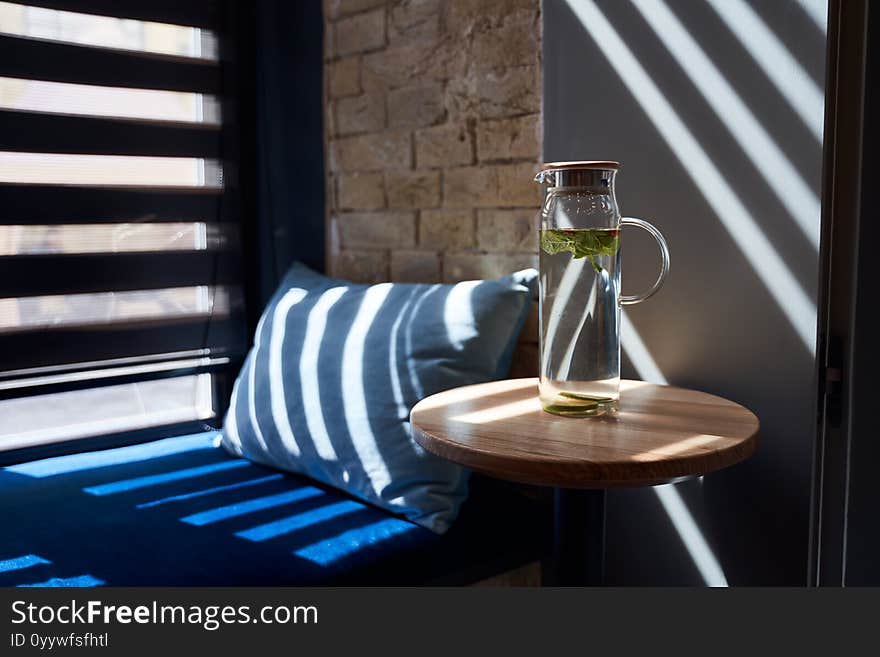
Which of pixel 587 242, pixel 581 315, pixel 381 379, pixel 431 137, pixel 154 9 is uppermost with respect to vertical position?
pixel 154 9

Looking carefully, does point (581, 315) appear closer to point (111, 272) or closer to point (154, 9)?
point (111, 272)

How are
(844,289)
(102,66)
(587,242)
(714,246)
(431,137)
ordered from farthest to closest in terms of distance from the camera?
(102,66) < (431,137) < (714,246) < (587,242) < (844,289)

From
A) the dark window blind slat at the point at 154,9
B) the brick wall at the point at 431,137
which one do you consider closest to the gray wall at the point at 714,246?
the brick wall at the point at 431,137

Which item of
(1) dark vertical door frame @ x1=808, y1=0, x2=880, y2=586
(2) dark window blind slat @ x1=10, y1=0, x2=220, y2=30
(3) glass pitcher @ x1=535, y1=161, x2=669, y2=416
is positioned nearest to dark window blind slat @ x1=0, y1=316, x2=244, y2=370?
(2) dark window blind slat @ x1=10, y1=0, x2=220, y2=30

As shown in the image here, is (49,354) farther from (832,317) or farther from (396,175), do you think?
(832,317)

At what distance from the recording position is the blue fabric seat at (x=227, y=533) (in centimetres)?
133

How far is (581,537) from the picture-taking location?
1.25 metres

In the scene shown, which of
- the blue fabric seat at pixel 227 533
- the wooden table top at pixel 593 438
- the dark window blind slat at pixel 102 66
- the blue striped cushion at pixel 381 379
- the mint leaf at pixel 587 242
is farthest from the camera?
the dark window blind slat at pixel 102 66

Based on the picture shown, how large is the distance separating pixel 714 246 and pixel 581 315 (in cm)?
37

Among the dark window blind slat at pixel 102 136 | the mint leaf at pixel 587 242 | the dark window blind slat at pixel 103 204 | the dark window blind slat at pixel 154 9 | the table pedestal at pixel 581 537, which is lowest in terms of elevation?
the table pedestal at pixel 581 537

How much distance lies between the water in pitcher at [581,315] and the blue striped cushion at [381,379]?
374 millimetres

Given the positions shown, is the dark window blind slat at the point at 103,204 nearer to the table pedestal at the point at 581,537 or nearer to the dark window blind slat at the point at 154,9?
the dark window blind slat at the point at 154,9

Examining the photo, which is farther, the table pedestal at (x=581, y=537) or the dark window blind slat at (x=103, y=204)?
the dark window blind slat at (x=103, y=204)

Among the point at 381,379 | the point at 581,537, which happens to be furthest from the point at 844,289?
the point at 381,379
